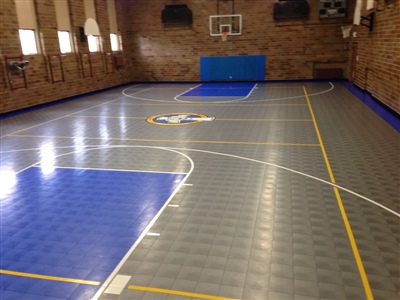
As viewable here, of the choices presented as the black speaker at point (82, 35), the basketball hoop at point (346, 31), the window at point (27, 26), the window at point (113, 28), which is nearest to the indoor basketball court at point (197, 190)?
the black speaker at point (82, 35)

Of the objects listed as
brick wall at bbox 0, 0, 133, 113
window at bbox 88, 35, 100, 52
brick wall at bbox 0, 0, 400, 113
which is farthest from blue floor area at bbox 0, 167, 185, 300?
window at bbox 88, 35, 100, 52

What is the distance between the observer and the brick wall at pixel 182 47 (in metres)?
13.3

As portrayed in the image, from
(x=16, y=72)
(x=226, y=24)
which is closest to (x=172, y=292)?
(x=16, y=72)

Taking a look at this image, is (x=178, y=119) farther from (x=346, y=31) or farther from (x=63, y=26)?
(x=346, y=31)

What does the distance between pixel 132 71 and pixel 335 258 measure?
18.6 meters

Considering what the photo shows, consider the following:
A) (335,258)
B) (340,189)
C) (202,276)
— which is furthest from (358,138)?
(202,276)

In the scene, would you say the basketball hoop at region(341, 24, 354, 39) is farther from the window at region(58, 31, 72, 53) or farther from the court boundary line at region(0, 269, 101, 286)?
the court boundary line at region(0, 269, 101, 286)

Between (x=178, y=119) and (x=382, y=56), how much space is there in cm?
667

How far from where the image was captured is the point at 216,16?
1880cm

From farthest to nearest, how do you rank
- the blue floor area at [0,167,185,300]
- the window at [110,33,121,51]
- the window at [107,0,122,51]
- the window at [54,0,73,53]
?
the window at [110,33,121,51] → the window at [107,0,122,51] → the window at [54,0,73,53] → the blue floor area at [0,167,185,300]

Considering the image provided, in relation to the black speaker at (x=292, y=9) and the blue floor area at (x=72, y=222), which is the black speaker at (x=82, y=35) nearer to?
the black speaker at (x=292, y=9)

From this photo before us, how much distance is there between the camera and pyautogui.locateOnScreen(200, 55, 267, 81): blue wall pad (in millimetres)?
18938

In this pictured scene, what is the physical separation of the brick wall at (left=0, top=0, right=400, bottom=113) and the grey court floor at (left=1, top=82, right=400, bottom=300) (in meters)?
2.82

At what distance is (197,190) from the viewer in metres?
5.37
